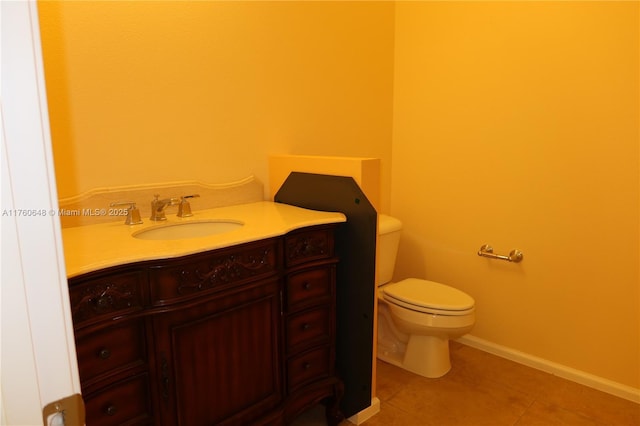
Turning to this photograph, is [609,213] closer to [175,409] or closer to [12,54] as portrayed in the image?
[175,409]

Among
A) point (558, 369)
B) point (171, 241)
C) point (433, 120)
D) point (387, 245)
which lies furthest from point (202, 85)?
point (558, 369)

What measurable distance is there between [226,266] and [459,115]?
1.70 m

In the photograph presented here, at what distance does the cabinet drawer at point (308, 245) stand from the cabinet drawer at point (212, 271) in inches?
2.9

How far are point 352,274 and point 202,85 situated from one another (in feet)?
3.28

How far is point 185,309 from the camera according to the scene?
4.22 feet

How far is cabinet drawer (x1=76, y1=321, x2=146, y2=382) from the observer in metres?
1.12

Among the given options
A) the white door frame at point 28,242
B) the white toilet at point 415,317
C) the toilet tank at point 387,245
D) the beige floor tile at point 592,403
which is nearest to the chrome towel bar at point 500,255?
the white toilet at point 415,317

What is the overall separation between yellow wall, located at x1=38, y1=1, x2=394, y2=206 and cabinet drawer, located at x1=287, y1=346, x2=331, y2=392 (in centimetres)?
84

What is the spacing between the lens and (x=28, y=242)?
0.44m

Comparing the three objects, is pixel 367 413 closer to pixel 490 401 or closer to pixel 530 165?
pixel 490 401

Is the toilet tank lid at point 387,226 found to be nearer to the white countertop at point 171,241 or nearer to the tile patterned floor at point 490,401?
the white countertop at point 171,241

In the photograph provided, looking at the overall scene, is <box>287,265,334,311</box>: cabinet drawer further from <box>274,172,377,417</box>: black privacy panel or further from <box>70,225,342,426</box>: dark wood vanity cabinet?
<box>274,172,377,417</box>: black privacy panel

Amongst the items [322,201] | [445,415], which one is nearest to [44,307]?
→ [322,201]

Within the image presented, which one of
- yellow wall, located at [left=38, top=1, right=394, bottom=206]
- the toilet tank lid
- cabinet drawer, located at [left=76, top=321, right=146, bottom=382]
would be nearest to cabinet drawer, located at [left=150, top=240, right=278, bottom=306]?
cabinet drawer, located at [left=76, top=321, right=146, bottom=382]
